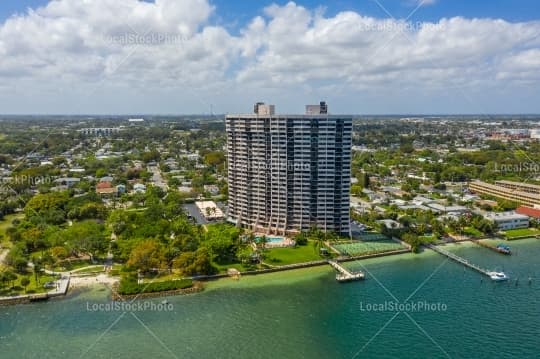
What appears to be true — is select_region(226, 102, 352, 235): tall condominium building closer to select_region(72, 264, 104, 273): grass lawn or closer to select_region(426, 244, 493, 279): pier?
select_region(426, 244, 493, 279): pier

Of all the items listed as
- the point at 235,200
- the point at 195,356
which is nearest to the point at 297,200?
the point at 235,200

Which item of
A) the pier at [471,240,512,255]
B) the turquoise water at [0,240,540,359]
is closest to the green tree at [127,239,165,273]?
the turquoise water at [0,240,540,359]

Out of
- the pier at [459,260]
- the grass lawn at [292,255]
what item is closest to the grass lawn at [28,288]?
the grass lawn at [292,255]

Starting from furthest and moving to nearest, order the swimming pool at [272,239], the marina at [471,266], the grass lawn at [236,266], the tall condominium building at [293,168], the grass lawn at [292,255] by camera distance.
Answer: the swimming pool at [272,239]
the tall condominium building at [293,168]
the grass lawn at [292,255]
the grass lawn at [236,266]
the marina at [471,266]

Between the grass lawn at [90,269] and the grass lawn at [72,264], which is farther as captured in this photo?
the grass lawn at [72,264]

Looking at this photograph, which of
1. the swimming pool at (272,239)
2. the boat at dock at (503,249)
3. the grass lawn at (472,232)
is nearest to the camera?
the boat at dock at (503,249)

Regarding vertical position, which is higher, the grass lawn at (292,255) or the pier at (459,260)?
the grass lawn at (292,255)

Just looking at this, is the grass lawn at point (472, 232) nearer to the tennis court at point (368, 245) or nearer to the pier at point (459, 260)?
the pier at point (459, 260)

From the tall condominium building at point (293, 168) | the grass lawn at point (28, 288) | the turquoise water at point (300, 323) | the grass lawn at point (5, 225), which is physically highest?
the tall condominium building at point (293, 168)
